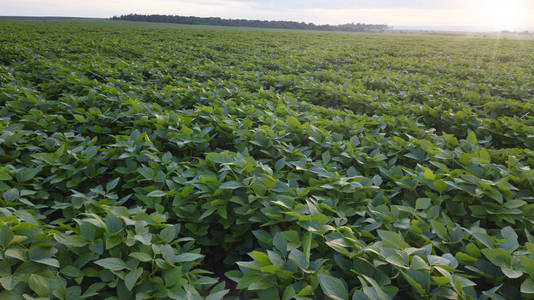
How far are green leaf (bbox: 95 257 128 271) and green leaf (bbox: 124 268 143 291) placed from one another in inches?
2.0

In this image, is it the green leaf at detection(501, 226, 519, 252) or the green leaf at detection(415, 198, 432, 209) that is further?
the green leaf at detection(415, 198, 432, 209)

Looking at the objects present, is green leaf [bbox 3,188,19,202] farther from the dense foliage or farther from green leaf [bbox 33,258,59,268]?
green leaf [bbox 33,258,59,268]

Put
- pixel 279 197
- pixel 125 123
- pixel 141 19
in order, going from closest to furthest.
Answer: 1. pixel 279 197
2. pixel 125 123
3. pixel 141 19

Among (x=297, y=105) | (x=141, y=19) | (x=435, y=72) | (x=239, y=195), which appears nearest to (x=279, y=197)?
(x=239, y=195)

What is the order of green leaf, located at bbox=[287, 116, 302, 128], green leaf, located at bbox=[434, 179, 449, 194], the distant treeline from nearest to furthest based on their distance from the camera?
green leaf, located at bbox=[434, 179, 449, 194]
green leaf, located at bbox=[287, 116, 302, 128]
the distant treeline

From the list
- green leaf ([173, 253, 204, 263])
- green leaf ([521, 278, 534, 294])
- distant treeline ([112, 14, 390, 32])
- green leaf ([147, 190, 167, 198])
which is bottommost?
green leaf ([173, 253, 204, 263])

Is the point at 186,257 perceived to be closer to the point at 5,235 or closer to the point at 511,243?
the point at 5,235

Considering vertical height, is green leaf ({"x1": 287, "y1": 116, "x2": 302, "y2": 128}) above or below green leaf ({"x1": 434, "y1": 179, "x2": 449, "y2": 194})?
above

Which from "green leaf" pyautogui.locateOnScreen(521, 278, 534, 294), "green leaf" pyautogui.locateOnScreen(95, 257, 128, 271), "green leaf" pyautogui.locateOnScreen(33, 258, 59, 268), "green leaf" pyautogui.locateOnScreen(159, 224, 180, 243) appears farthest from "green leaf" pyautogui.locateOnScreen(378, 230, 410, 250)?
"green leaf" pyautogui.locateOnScreen(33, 258, 59, 268)

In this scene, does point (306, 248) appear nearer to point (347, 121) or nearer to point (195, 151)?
point (195, 151)

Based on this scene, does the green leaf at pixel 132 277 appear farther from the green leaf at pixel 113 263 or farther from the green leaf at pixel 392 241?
the green leaf at pixel 392 241

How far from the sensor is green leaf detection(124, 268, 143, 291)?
132cm

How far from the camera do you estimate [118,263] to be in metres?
1.41

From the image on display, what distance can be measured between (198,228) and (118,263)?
701 mm
